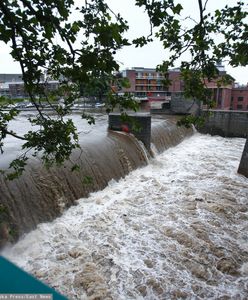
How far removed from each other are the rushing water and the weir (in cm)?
23

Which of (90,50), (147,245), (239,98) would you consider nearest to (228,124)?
(147,245)

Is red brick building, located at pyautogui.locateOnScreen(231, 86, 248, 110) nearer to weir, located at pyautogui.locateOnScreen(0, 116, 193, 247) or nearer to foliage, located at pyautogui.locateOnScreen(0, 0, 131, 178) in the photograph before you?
weir, located at pyautogui.locateOnScreen(0, 116, 193, 247)

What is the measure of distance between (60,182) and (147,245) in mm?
2509

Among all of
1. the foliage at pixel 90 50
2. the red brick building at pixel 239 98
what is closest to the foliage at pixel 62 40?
the foliage at pixel 90 50

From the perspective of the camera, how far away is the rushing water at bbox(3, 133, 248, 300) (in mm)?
4539

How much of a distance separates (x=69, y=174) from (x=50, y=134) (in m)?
4.51

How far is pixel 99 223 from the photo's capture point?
6.25 metres

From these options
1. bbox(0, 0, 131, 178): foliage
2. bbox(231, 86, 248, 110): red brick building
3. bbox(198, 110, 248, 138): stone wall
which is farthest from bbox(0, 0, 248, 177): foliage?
bbox(231, 86, 248, 110): red brick building

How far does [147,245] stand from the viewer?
5.58m

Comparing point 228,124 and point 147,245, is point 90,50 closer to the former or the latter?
point 147,245

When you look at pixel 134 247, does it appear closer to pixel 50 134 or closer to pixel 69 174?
pixel 69 174

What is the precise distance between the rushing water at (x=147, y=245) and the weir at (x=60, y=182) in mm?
235

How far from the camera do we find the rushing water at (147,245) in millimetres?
4539

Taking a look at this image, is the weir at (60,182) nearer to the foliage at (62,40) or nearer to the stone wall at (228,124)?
the foliage at (62,40)
